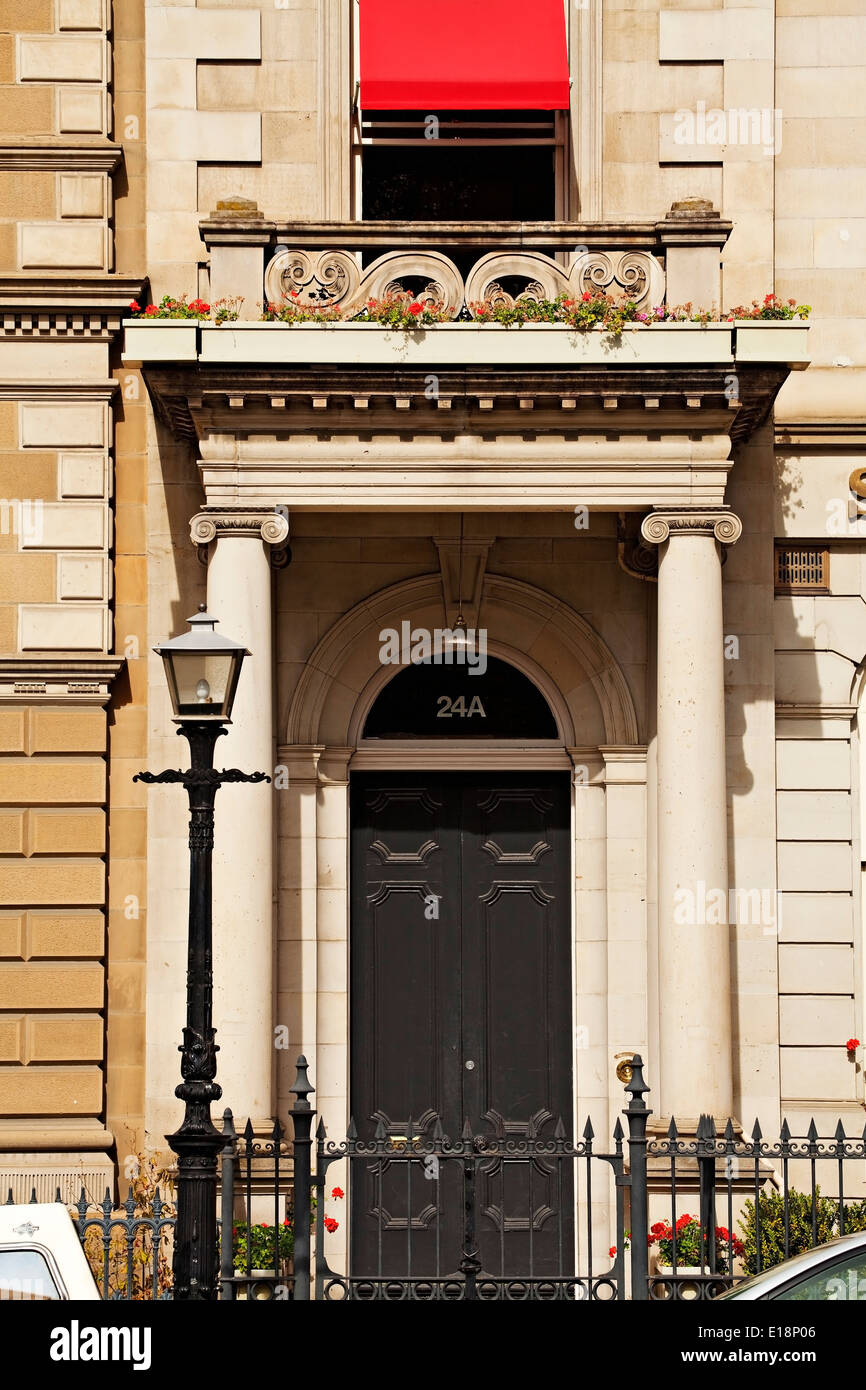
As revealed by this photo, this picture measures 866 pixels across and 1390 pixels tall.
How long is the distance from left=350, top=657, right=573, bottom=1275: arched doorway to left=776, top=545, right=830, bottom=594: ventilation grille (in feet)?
8.23

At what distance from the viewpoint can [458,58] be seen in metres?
17.3

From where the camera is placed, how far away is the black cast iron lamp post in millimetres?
10461

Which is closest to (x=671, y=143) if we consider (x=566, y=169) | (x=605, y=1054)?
(x=566, y=169)

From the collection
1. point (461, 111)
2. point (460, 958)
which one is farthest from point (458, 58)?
point (460, 958)

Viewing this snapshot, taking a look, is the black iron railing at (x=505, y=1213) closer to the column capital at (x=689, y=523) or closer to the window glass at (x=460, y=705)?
the window glass at (x=460, y=705)

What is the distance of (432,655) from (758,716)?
3.06m

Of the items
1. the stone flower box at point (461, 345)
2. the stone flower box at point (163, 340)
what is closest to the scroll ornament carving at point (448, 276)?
the stone flower box at point (461, 345)

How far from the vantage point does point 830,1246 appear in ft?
29.9

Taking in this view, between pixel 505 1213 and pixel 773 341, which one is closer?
pixel 773 341

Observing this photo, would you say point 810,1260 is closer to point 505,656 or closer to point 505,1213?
point 505,1213

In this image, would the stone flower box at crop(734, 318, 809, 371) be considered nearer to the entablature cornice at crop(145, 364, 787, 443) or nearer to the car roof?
the entablature cornice at crop(145, 364, 787, 443)

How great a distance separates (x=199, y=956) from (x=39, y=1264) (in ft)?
8.46

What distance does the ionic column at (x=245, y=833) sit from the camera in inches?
607

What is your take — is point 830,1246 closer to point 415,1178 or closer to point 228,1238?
point 228,1238
